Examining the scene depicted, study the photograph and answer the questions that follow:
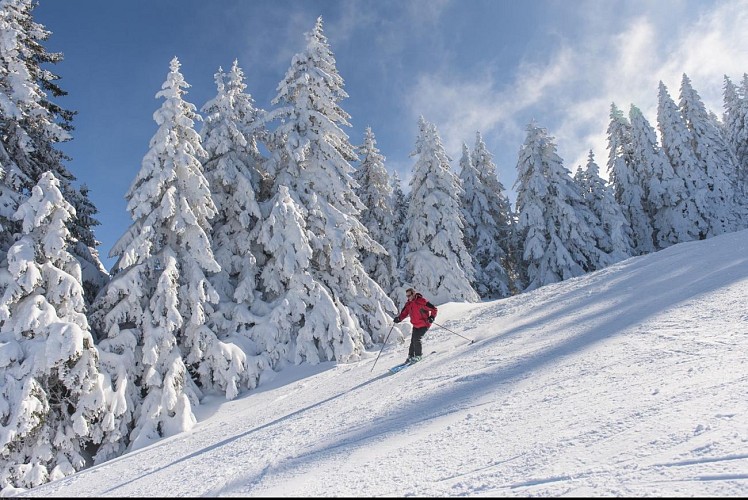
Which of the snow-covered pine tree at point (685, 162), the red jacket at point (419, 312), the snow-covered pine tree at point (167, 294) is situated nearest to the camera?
the red jacket at point (419, 312)

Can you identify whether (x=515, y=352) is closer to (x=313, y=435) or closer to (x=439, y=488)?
(x=313, y=435)

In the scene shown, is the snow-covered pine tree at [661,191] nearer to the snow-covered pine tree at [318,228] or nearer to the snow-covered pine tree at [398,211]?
the snow-covered pine tree at [398,211]

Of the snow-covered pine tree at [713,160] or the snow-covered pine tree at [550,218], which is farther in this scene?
the snow-covered pine tree at [713,160]

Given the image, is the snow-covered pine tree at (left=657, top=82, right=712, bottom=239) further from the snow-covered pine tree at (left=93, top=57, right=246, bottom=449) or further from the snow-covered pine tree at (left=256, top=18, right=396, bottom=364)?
the snow-covered pine tree at (left=93, top=57, right=246, bottom=449)

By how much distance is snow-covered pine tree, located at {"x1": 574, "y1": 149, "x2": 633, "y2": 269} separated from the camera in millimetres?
27553

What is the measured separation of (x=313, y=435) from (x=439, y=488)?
3.03 m

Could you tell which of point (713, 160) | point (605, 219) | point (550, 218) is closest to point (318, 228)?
point (550, 218)

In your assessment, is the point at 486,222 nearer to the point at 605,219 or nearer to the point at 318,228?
the point at 605,219

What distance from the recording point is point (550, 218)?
91.8 feet

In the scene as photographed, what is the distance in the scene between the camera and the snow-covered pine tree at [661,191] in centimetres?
3064

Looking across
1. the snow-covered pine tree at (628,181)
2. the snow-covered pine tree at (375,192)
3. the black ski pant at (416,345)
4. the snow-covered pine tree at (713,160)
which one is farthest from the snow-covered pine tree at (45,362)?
the snow-covered pine tree at (713,160)

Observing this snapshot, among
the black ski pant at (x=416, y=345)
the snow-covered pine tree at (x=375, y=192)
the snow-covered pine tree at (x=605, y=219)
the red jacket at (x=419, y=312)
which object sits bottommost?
the black ski pant at (x=416, y=345)

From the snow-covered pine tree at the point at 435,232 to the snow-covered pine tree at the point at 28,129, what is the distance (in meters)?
15.9

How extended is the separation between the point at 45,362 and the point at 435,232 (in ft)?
63.4
